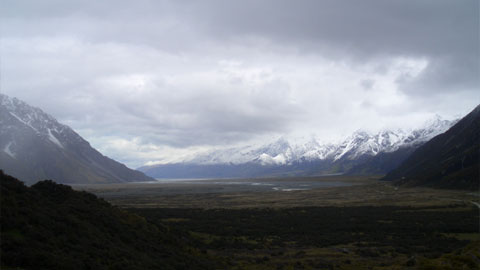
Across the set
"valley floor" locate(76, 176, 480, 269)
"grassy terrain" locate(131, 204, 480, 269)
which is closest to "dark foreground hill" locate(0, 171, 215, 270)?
"valley floor" locate(76, 176, 480, 269)

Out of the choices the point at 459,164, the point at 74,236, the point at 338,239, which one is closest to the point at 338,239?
the point at 338,239

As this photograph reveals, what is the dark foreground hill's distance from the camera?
16.8m

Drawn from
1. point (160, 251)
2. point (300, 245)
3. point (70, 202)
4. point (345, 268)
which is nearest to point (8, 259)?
point (160, 251)

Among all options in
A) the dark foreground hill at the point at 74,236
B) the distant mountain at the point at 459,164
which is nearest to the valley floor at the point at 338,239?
the dark foreground hill at the point at 74,236

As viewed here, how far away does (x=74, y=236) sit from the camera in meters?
21.0

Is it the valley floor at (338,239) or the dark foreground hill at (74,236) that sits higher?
the dark foreground hill at (74,236)

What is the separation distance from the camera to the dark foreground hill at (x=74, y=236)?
16.8 metres

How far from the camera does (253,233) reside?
149 ft

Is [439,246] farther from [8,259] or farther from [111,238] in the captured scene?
[8,259]

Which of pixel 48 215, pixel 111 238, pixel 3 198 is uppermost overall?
pixel 3 198

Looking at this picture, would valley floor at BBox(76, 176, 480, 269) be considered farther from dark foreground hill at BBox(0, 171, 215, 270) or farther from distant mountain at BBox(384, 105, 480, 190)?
distant mountain at BBox(384, 105, 480, 190)

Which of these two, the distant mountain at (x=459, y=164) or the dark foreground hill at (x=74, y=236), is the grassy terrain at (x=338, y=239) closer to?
the dark foreground hill at (x=74, y=236)

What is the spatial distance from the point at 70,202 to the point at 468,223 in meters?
50.9

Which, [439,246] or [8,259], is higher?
[8,259]
